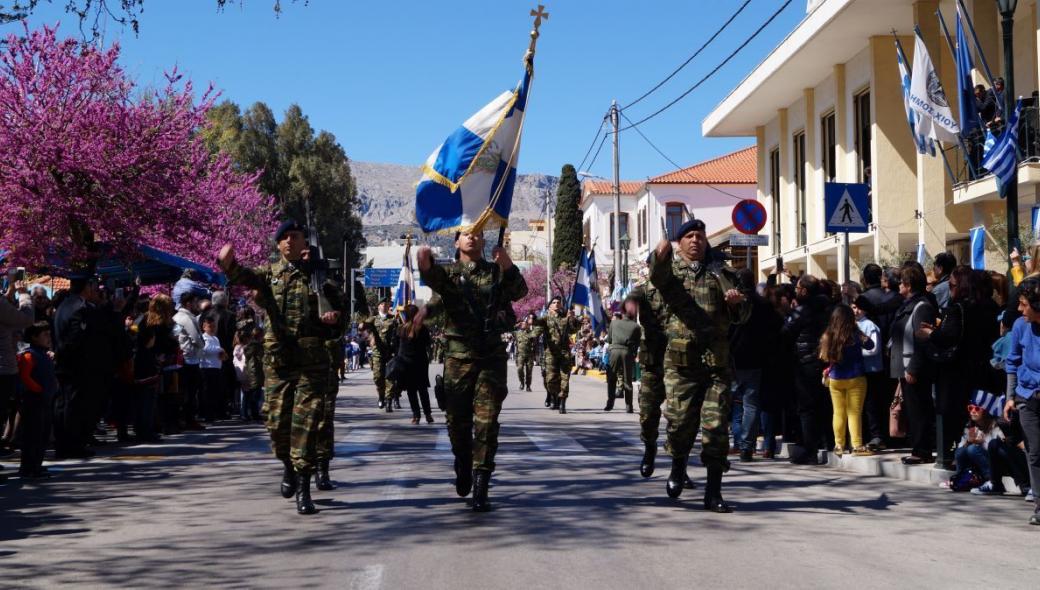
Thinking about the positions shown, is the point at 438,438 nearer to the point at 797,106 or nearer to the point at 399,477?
the point at 399,477

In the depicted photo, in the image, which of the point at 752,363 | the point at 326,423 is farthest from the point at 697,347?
Result: the point at 752,363

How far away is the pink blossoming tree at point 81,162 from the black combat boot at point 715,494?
1634cm

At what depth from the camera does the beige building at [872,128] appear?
72.0ft

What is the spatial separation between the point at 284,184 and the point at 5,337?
5966 cm

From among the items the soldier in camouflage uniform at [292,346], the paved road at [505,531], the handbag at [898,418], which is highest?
the soldier in camouflage uniform at [292,346]

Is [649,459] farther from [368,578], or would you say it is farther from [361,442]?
[361,442]

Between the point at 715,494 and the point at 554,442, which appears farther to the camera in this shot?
the point at 554,442

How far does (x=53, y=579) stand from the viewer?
641 cm

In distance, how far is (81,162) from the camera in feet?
73.4

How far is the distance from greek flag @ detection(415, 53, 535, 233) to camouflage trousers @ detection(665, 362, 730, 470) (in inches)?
120

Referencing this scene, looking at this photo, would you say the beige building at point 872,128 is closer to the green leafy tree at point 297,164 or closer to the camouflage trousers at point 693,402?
the camouflage trousers at point 693,402

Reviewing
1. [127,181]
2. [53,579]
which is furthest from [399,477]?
[127,181]

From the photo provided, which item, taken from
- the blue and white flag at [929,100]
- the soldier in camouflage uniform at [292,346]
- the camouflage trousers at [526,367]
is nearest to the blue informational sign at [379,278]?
the camouflage trousers at [526,367]

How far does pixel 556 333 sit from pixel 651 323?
1126 cm
